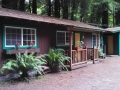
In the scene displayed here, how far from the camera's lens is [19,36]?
725 centimetres

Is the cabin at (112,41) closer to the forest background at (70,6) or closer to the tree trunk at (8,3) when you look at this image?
the forest background at (70,6)

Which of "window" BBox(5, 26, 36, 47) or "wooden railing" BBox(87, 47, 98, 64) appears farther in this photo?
"wooden railing" BBox(87, 47, 98, 64)

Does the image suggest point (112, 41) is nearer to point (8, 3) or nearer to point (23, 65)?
point (8, 3)

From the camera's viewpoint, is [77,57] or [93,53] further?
[93,53]

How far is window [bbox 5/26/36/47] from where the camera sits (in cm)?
675

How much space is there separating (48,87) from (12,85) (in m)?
1.29

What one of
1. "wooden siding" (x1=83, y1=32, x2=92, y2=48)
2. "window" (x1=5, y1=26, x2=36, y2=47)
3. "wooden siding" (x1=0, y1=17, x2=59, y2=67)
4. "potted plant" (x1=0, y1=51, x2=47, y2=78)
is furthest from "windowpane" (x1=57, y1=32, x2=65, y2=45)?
"potted plant" (x1=0, y1=51, x2=47, y2=78)

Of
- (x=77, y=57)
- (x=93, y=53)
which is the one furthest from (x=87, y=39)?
(x=77, y=57)

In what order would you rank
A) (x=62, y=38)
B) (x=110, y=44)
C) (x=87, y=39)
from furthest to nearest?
(x=110, y=44) → (x=87, y=39) → (x=62, y=38)

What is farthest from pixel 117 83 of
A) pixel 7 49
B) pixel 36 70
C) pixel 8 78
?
pixel 7 49

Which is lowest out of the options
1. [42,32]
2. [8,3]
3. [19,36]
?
[19,36]

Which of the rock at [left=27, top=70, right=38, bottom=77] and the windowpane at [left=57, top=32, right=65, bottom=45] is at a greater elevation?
the windowpane at [left=57, top=32, right=65, bottom=45]

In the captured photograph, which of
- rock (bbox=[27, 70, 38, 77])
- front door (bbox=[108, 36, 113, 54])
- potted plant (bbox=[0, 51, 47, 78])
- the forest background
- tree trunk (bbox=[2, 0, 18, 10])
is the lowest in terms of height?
rock (bbox=[27, 70, 38, 77])

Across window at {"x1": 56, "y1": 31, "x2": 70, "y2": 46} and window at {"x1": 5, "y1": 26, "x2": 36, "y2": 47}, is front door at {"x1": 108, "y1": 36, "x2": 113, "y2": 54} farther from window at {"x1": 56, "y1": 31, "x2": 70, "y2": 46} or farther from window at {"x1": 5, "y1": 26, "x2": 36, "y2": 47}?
window at {"x1": 5, "y1": 26, "x2": 36, "y2": 47}
